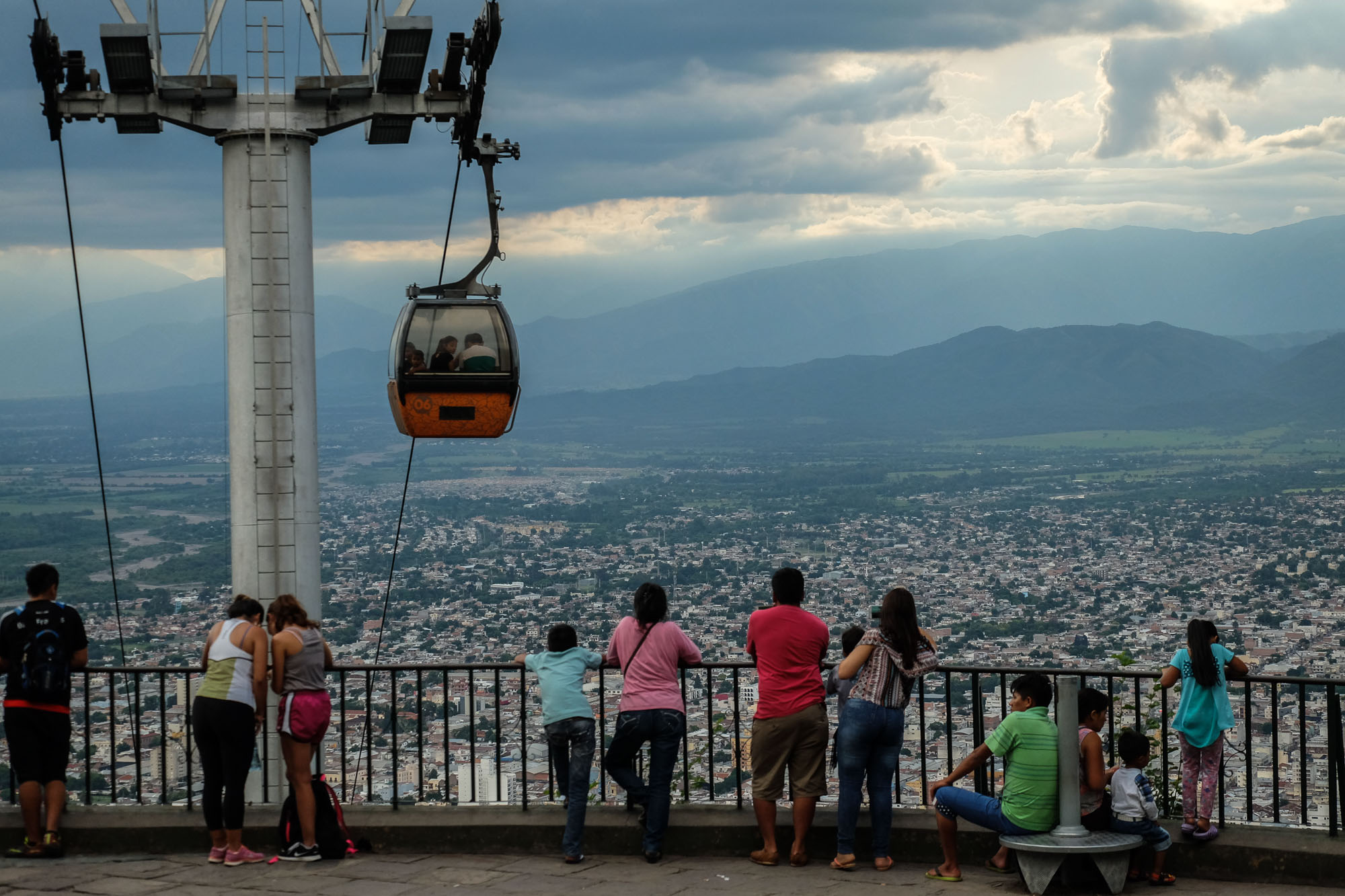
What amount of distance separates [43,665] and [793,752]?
4.33 meters

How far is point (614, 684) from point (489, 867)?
77.6 ft

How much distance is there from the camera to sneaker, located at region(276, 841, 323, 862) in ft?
29.1

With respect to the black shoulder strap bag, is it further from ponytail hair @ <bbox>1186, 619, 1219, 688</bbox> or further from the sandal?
the sandal

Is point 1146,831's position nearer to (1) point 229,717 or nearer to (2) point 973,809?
(2) point 973,809

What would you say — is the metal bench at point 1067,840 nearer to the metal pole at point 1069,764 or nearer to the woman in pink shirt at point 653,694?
the metal pole at point 1069,764

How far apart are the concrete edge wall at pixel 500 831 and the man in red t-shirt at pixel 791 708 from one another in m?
0.39

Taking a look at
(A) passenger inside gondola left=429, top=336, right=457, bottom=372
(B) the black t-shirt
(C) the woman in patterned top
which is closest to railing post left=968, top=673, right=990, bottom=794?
(C) the woman in patterned top

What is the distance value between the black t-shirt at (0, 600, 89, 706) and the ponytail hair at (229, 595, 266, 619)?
2.88 feet

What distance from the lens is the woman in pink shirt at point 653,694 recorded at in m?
8.83

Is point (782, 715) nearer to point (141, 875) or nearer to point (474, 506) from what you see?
point (141, 875)

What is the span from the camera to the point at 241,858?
882 cm

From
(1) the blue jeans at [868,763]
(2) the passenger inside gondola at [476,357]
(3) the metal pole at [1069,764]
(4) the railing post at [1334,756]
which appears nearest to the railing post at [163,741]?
(2) the passenger inside gondola at [476,357]

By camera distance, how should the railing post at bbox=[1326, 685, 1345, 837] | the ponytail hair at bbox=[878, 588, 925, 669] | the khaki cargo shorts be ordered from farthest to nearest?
the khaki cargo shorts
the ponytail hair at bbox=[878, 588, 925, 669]
the railing post at bbox=[1326, 685, 1345, 837]

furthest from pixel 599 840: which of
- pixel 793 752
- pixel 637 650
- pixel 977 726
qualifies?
pixel 977 726
